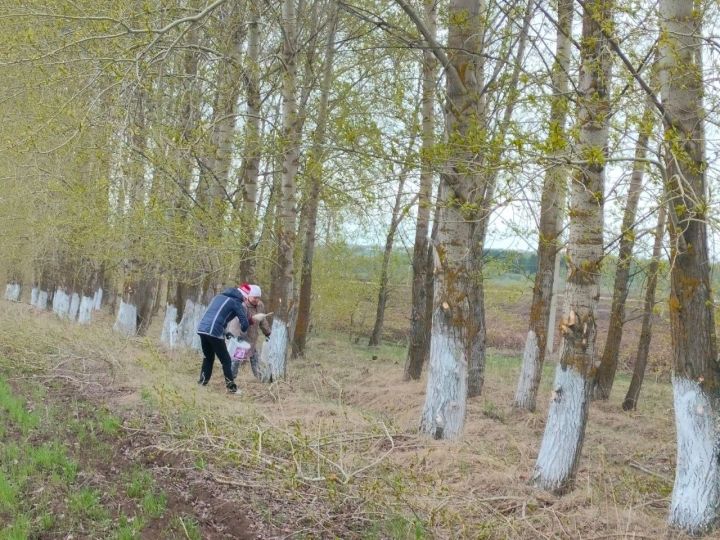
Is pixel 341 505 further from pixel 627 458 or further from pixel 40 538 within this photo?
pixel 627 458

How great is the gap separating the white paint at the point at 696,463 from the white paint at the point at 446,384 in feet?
8.78

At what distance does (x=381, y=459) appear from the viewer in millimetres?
5996

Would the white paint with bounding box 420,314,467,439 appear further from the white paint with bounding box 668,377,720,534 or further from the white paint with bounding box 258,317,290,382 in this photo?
the white paint with bounding box 258,317,290,382

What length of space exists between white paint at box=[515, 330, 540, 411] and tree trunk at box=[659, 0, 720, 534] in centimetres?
532

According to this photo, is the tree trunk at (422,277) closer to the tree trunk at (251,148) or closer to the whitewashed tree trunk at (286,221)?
the whitewashed tree trunk at (286,221)

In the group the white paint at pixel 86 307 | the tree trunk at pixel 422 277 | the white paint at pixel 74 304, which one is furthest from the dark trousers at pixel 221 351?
the white paint at pixel 74 304

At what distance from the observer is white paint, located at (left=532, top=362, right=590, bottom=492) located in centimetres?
621

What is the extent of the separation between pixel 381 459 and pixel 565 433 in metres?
1.61

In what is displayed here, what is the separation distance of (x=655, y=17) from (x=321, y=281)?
19.0m

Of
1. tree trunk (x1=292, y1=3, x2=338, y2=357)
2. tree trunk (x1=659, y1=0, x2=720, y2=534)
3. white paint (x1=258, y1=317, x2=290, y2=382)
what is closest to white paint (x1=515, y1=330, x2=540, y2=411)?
white paint (x1=258, y1=317, x2=290, y2=382)

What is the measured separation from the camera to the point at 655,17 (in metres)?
5.91

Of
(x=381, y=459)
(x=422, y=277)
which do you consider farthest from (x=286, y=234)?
(x=381, y=459)

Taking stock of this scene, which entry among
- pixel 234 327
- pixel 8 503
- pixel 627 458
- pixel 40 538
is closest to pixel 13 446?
pixel 8 503

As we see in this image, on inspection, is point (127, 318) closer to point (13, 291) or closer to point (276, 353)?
point (276, 353)
